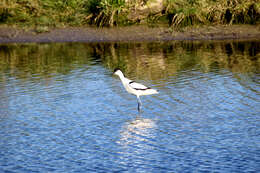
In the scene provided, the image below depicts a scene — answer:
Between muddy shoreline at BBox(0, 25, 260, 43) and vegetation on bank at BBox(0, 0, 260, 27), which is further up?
vegetation on bank at BBox(0, 0, 260, 27)

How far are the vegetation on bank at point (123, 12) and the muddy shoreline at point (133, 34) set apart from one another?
0.48 meters

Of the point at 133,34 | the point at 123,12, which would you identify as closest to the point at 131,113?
the point at 133,34

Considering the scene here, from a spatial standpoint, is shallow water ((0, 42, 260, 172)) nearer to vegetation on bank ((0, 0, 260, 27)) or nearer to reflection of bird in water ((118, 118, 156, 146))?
reflection of bird in water ((118, 118, 156, 146))

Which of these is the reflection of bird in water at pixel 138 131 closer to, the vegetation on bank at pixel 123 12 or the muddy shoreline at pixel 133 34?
the muddy shoreline at pixel 133 34

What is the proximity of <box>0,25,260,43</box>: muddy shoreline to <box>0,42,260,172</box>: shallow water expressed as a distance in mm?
4048

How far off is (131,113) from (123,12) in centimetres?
1680

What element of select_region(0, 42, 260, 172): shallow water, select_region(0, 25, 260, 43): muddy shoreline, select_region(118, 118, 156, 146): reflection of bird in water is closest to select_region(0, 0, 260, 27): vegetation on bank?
select_region(0, 25, 260, 43): muddy shoreline

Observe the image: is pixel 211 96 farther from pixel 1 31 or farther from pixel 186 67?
pixel 1 31

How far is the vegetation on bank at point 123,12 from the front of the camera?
30.0 meters

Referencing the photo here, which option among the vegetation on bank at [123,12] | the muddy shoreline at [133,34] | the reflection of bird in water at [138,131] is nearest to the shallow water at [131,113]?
the reflection of bird in water at [138,131]

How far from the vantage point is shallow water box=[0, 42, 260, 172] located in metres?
10.7

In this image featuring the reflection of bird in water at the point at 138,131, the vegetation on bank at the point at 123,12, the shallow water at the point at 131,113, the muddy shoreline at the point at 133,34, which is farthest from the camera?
the vegetation on bank at the point at 123,12

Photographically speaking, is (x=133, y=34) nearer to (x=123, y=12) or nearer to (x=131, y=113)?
(x=123, y=12)

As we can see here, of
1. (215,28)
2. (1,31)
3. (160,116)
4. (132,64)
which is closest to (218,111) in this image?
(160,116)
